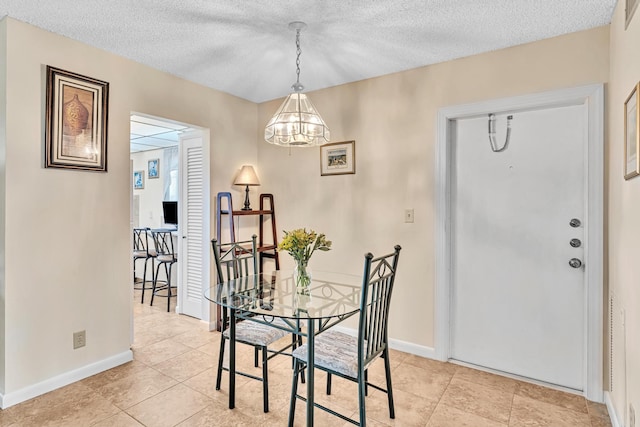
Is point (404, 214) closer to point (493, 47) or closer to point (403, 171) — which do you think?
point (403, 171)

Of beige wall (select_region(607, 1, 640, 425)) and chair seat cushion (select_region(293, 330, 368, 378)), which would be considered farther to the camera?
chair seat cushion (select_region(293, 330, 368, 378))

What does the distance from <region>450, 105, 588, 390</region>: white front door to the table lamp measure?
6.35ft

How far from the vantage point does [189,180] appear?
3.85m

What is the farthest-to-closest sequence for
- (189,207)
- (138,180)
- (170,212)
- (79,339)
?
(138,180) < (170,212) < (189,207) < (79,339)

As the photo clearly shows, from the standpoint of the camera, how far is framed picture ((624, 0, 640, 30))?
161cm

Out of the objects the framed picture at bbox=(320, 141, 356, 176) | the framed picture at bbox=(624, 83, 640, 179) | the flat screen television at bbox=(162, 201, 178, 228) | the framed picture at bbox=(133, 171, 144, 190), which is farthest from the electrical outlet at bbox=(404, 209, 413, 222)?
the framed picture at bbox=(133, 171, 144, 190)

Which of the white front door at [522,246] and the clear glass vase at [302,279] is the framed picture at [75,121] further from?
the white front door at [522,246]

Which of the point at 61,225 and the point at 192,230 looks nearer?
the point at 61,225

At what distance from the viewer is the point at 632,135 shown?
65.4 inches

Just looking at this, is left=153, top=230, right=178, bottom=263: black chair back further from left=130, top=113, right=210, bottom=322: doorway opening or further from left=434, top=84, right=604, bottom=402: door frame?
left=434, top=84, right=604, bottom=402: door frame

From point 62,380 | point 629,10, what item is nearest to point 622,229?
point 629,10

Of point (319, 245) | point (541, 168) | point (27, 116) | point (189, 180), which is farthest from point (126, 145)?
point (541, 168)

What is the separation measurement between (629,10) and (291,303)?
2234mm

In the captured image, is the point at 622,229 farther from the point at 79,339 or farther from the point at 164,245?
the point at 164,245
